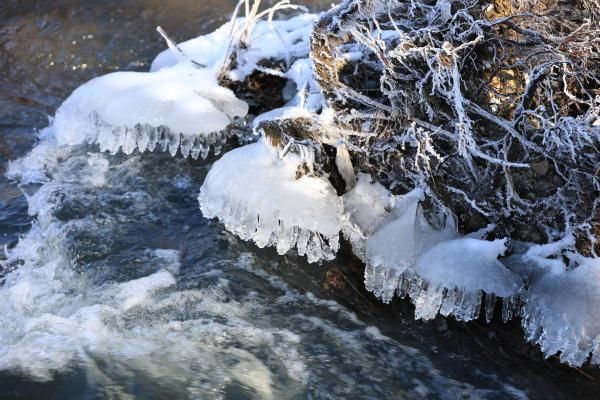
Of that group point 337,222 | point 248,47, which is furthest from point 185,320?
point 248,47

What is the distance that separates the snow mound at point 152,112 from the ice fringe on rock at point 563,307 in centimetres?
226

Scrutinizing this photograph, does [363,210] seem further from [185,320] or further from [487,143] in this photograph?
[185,320]

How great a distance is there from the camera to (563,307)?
289cm

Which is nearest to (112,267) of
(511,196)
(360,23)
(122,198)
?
(122,198)

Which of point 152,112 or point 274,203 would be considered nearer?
point 274,203

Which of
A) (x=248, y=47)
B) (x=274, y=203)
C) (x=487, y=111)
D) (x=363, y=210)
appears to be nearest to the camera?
(x=487, y=111)

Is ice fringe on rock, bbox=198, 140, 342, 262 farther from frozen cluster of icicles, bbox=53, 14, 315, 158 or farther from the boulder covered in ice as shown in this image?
frozen cluster of icicles, bbox=53, 14, 315, 158

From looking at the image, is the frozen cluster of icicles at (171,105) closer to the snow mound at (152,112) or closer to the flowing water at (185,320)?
the snow mound at (152,112)

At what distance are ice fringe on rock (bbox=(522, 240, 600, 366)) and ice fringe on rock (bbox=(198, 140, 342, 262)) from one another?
0.98 metres

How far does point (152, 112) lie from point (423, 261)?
2.10 meters

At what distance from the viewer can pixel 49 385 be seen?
286cm

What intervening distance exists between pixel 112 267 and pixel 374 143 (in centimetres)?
158

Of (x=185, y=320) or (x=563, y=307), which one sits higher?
(x=563, y=307)

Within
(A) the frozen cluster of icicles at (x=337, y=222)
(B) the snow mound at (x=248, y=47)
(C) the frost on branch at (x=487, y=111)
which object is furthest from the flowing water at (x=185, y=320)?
(B) the snow mound at (x=248, y=47)
